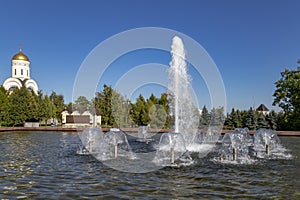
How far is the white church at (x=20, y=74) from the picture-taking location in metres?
72.2

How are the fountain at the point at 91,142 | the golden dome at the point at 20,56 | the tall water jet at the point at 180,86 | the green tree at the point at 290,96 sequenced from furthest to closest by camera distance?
the golden dome at the point at 20,56, the green tree at the point at 290,96, the tall water jet at the point at 180,86, the fountain at the point at 91,142

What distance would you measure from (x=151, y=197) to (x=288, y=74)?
41.0m

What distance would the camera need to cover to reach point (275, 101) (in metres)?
42.1

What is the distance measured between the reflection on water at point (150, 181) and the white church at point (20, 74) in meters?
66.2

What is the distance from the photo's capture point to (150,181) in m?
9.45

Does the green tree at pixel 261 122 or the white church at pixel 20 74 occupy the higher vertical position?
the white church at pixel 20 74

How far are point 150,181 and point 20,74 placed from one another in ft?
245

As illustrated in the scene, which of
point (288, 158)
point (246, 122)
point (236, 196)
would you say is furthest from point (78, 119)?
point (236, 196)

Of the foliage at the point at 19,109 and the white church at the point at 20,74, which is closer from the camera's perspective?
the foliage at the point at 19,109

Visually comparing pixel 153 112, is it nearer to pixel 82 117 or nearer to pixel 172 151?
pixel 82 117

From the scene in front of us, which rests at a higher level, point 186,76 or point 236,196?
point 186,76

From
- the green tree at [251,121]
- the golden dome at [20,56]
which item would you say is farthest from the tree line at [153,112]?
the golden dome at [20,56]

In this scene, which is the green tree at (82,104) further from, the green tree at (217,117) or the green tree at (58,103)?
the green tree at (217,117)

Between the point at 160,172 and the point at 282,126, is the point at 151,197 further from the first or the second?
the point at 282,126
